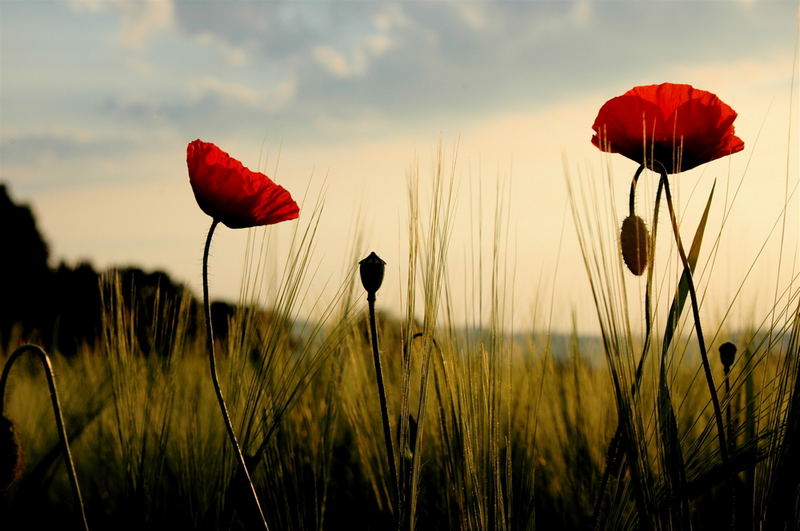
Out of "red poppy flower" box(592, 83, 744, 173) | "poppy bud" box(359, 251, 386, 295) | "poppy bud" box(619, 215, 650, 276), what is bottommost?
"poppy bud" box(359, 251, 386, 295)

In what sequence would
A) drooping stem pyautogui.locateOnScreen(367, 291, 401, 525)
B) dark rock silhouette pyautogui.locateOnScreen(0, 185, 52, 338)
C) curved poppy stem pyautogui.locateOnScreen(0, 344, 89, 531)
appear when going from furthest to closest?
1. dark rock silhouette pyautogui.locateOnScreen(0, 185, 52, 338)
2. curved poppy stem pyautogui.locateOnScreen(0, 344, 89, 531)
3. drooping stem pyautogui.locateOnScreen(367, 291, 401, 525)

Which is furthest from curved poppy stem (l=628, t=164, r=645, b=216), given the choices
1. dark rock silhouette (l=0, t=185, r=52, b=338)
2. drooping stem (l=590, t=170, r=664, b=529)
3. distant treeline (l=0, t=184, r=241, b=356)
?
dark rock silhouette (l=0, t=185, r=52, b=338)

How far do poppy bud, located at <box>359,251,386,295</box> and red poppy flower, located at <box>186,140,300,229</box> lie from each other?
111 mm

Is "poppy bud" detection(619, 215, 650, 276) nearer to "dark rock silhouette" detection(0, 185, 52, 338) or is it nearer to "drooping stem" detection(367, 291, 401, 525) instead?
"drooping stem" detection(367, 291, 401, 525)

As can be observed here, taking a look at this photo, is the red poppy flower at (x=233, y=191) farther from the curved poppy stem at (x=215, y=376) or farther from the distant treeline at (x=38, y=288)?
the distant treeline at (x=38, y=288)

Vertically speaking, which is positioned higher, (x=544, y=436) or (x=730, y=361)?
(x=730, y=361)

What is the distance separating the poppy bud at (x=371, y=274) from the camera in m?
0.66

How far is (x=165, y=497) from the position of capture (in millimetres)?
1277

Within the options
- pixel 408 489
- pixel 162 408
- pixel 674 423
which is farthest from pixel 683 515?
pixel 162 408

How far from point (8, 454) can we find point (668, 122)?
73cm

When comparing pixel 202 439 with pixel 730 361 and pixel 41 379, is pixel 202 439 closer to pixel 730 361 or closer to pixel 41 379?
pixel 730 361

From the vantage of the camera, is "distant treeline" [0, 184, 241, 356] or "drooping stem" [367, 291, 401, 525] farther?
"distant treeline" [0, 184, 241, 356]

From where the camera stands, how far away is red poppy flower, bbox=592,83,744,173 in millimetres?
695

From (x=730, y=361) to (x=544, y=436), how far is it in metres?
0.68
